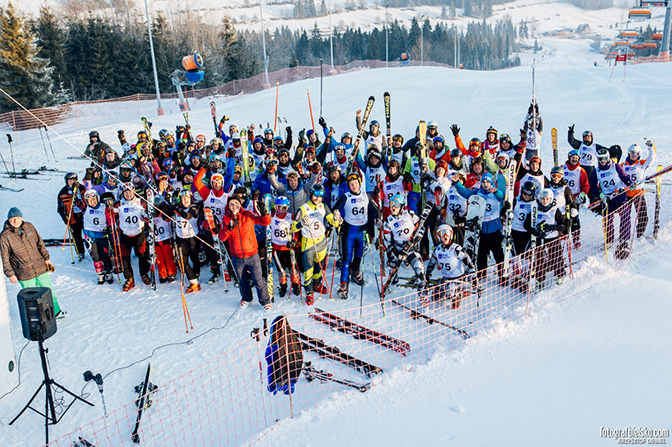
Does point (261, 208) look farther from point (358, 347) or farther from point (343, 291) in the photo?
point (358, 347)

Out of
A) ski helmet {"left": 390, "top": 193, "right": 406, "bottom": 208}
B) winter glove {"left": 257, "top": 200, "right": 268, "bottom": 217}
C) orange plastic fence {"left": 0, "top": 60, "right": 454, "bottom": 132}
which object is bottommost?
winter glove {"left": 257, "top": 200, "right": 268, "bottom": 217}

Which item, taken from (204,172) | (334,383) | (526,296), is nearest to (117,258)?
(204,172)

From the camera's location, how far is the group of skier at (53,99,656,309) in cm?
698

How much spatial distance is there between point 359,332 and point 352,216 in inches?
72.4

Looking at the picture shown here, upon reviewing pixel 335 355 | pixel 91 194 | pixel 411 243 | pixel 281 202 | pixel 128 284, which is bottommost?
pixel 335 355

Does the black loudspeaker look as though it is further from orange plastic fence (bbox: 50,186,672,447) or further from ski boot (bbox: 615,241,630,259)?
ski boot (bbox: 615,241,630,259)

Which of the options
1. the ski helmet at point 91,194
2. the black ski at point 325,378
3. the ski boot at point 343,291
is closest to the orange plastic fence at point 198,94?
the ski helmet at point 91,194

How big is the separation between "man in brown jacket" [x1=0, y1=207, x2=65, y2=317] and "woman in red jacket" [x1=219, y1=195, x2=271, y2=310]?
2.51 metres

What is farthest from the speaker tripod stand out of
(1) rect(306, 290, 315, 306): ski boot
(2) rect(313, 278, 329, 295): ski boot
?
(2) rect(313, 278, 329, 295): ski boot

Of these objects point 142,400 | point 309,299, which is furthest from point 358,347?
point 142,400

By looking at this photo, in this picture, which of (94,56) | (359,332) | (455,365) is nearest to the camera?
(455,365)

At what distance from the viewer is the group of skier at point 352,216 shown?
6.98 metres

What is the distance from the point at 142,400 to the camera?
531 centimetres

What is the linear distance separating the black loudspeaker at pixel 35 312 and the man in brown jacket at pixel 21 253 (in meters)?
1.93
